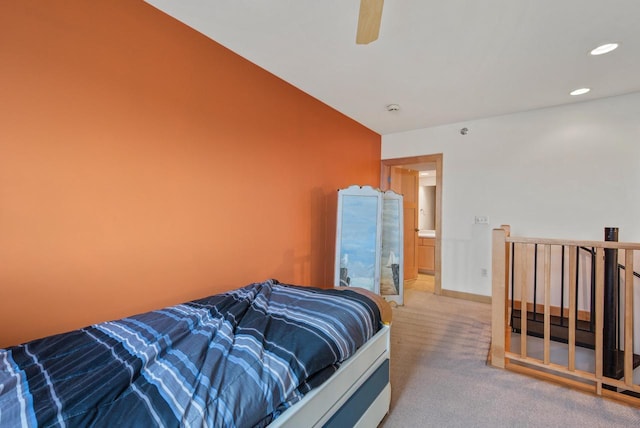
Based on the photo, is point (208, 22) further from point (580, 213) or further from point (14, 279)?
point (580, 213)

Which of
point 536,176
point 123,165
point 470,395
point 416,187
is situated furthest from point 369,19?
point 416,187

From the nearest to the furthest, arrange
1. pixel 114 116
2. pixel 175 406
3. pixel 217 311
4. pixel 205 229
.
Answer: pixel 175 406, pixel 217 311, pixel 114 116, pixel 205 229

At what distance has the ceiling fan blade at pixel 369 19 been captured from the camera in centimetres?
131

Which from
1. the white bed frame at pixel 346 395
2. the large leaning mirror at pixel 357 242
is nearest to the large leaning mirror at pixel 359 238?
the large leaning mirror at pixel 357 242

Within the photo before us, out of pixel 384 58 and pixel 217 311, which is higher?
pixel 384 58

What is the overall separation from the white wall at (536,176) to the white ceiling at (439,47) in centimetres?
32

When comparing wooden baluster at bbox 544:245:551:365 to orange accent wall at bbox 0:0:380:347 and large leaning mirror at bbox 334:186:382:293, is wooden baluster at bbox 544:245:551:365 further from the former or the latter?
orange accent wall at bbox 0:0:380:347

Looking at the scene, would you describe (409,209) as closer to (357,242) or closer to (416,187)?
(416,187)

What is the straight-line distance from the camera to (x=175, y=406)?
772mm

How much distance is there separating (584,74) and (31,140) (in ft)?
14.1

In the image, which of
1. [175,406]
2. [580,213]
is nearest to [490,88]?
[580,213]

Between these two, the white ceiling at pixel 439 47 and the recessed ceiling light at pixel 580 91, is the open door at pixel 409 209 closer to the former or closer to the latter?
the white ceiling at pixel 439 47

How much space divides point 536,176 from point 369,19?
3371mm

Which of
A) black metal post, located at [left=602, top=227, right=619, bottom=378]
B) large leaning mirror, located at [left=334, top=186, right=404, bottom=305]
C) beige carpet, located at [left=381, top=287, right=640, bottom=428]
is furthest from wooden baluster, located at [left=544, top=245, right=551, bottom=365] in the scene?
large leaning mirror, located at [left=334, top=186, right=404, bottom=305]
